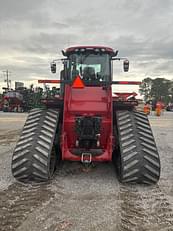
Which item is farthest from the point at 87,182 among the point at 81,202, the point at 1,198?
the point at 1,198

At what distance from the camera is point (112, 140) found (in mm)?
7258

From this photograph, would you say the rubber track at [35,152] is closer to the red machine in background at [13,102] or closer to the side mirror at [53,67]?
the side mirror at [53,67]

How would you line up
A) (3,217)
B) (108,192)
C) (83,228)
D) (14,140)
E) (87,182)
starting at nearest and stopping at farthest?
(83,228)
(3,217)
(108,192)
(87,182)
(14,140)

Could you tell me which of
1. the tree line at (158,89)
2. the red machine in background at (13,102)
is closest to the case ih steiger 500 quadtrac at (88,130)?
the red machine in background at (13,102)

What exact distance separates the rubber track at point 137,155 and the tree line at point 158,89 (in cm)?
9147

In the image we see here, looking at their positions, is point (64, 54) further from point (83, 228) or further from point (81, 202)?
point (83, 228)

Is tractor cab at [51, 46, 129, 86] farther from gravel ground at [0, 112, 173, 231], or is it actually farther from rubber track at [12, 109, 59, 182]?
gravel ground at [0, 112, 173, 231]

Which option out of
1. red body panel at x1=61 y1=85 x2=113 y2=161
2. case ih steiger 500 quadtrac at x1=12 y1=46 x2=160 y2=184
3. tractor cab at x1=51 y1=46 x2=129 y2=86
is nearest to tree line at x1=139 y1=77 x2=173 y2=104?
tractor cab at x1=51 y1=46 x2=129 y2=86

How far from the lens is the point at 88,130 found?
7297 millimetres

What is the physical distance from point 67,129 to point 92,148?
649mm

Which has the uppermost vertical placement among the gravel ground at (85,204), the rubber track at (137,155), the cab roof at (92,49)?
the cab roof at (92,49)

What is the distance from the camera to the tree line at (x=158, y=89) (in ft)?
329

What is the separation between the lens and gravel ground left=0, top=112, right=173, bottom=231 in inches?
179

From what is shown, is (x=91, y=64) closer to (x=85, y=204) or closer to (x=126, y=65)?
(x=126, y=65)
